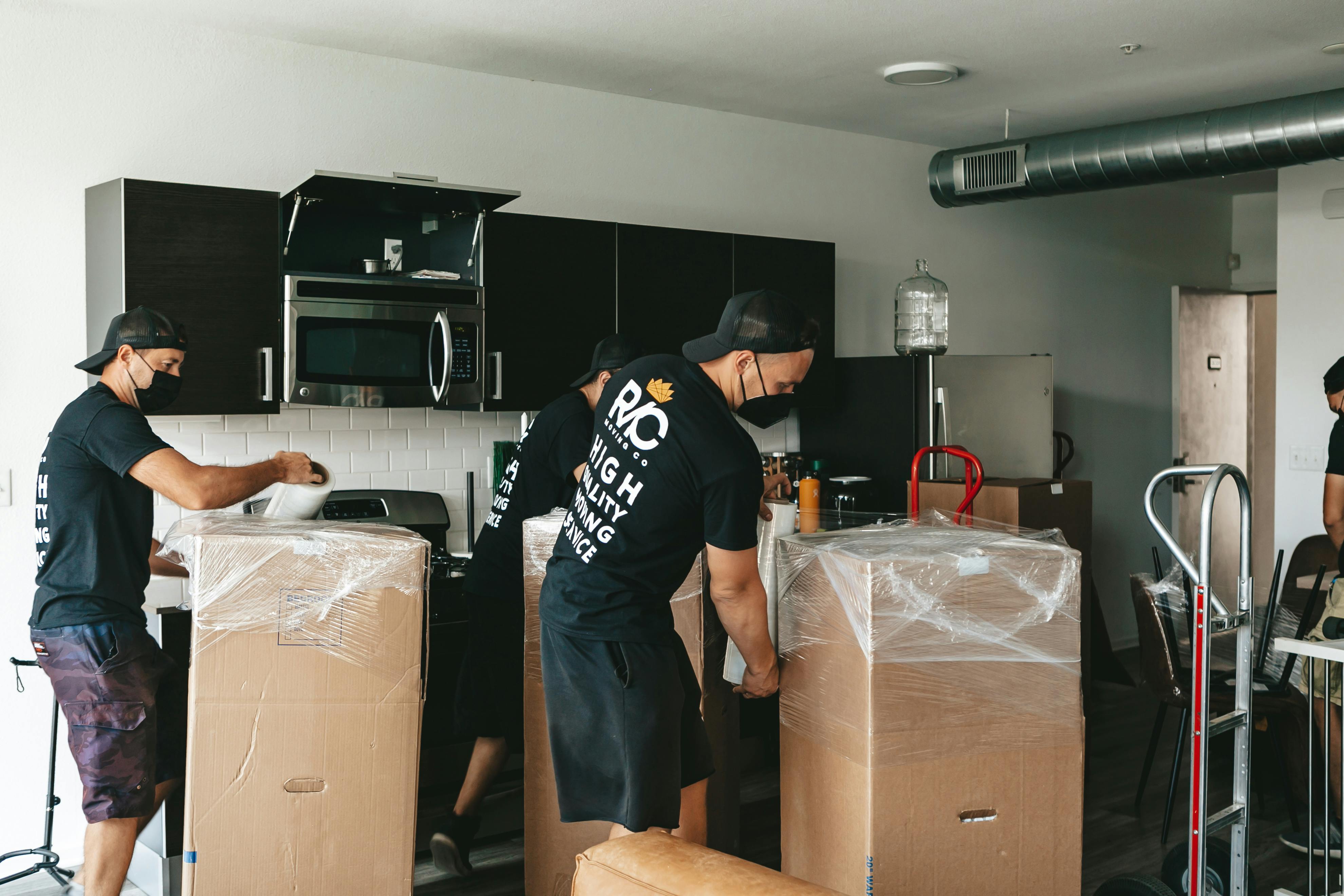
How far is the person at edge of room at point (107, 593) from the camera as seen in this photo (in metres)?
2.66

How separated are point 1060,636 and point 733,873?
1.09 m

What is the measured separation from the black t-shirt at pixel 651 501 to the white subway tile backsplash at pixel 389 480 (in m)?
1.91

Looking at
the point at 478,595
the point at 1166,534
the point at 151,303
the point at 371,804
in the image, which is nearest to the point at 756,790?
the point at 478,595

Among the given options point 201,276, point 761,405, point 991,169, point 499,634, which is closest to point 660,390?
point 761,405

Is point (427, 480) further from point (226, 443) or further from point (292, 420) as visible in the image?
point (226, 443)

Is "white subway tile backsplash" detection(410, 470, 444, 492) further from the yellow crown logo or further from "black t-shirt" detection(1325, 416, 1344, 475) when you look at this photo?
"black t-shirt" detection(1325, 416, 1344, 475)

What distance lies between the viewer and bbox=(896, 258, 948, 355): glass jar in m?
5.53

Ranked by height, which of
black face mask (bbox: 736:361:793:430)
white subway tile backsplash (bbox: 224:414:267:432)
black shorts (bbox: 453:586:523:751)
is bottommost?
black shorts (bbox: 453:586:523:751)

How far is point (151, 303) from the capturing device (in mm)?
3338

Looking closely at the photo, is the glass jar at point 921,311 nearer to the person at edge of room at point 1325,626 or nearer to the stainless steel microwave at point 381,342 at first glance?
the person at edge of room at point 1325,626

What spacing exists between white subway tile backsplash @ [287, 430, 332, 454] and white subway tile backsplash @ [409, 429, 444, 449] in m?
0.31

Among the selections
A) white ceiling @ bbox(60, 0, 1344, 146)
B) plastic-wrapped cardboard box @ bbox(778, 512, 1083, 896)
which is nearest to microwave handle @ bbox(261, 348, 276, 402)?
white ceiling @ bbox(60, 0, 1344, 146)

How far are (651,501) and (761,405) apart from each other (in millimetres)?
315

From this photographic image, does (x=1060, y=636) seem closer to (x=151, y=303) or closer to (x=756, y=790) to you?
(x=756, y=790)
